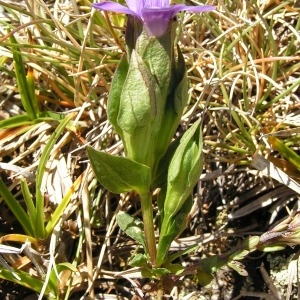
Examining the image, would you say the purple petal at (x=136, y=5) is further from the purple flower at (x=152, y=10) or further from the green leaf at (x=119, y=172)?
the green leaf at (x=119, y=172)

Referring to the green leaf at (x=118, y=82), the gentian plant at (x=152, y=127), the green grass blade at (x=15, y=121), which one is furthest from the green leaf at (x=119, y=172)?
the green grass blade at (x=15, y=121)

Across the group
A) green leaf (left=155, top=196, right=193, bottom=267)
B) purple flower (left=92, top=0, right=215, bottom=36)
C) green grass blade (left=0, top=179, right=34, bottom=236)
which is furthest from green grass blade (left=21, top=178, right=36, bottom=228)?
purple flower (left=92, top=0, right=215, bottom=36)

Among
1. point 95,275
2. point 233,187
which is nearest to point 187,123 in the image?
point 233,187

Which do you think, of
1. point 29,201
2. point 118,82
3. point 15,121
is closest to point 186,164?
point 118,82

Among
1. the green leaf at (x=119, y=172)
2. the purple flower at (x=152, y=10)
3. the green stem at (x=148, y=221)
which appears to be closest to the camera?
the purple flower at (x=152, y=10)

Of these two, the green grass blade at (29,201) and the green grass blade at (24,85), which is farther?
the green grass blade at (24,85)

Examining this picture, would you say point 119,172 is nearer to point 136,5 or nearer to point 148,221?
point 148,221
